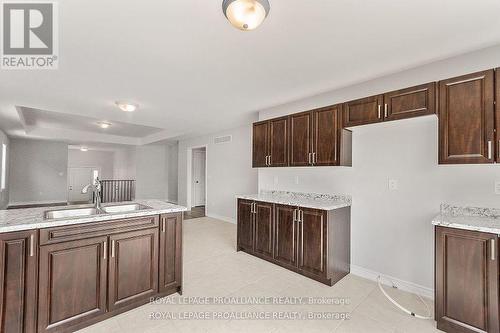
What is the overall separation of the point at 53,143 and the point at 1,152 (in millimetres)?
2983

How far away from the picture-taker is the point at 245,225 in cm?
380

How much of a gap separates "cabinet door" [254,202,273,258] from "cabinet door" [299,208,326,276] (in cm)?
52

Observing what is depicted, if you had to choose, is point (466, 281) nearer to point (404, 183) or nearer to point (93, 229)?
point (404, 183)

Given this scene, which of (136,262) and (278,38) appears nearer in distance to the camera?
(278,38)

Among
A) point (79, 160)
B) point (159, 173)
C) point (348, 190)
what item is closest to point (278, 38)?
point (348, 190)

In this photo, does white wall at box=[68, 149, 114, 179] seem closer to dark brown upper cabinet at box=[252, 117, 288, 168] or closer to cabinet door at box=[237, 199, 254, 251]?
cabinet door at box=[237, 199, 254, 251]

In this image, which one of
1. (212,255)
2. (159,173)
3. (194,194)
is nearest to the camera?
(212,255)

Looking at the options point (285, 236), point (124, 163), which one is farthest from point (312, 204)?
point (124, 163)

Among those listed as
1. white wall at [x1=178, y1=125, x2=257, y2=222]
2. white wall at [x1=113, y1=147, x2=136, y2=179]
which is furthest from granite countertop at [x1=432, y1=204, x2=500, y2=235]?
white wall at [x1=113, y1=147, x2=136, y2=179]

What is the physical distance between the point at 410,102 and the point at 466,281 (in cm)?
166

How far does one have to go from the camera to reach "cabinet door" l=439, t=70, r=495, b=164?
1.91 meters

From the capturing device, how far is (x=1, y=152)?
5.82 metres

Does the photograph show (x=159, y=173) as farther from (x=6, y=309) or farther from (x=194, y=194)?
(x=6, y=309)
